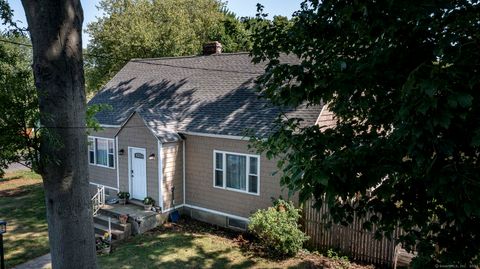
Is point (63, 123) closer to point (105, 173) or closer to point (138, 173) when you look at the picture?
point (138, 173)

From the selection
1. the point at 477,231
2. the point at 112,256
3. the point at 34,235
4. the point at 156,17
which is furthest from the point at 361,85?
the point at 156,17

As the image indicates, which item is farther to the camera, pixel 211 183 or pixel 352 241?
pixel 211 183

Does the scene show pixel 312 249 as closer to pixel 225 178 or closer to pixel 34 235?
pixel 225 178

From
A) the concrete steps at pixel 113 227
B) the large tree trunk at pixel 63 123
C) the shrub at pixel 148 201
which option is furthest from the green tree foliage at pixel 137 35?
the large tree trunk at pixel 63 123

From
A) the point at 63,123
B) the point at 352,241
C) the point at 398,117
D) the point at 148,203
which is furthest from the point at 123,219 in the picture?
the point at 398,117

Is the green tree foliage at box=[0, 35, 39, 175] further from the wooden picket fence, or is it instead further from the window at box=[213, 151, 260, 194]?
the window at box=[213, 151, 260, 194]

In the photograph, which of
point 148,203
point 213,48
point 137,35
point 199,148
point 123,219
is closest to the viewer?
point 123,219

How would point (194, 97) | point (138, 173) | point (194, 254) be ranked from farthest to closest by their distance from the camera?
point (194, 97) < point (138, 173) < point (194, 254)

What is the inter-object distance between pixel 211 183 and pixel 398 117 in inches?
405

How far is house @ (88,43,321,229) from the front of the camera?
1170cm

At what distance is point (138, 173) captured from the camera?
1349cm

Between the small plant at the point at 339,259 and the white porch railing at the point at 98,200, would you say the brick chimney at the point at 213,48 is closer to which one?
the white porch railing at the point at 98,200

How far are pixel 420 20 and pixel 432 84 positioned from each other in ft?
2.68

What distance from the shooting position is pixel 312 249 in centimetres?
998
